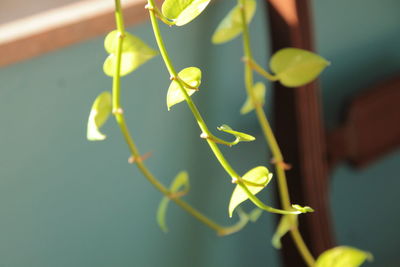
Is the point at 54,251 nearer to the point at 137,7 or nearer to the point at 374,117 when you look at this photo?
the point at 137,7

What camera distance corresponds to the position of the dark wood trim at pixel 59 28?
49cm

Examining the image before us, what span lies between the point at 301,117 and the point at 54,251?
0.27 m

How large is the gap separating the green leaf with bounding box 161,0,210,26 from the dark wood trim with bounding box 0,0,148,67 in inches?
8.5

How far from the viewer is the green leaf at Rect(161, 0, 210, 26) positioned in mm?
311

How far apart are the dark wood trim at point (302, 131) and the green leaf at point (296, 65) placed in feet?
0.23

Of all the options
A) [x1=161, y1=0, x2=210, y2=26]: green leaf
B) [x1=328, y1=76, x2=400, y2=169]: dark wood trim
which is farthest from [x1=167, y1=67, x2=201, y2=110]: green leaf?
[x1=328, y1=76, x2=400, y2=169]: dark wood trim

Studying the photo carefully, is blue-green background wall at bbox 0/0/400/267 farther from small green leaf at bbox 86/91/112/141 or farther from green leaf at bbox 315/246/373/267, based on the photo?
green leaf at bbox 315/246/373/267

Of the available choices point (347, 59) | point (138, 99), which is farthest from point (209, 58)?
point (347, 59)

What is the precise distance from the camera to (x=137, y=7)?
1.76 ft

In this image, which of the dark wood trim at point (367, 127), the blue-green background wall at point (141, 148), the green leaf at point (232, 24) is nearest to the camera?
the green leaf at point (232, 24)

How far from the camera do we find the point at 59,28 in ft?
1.66

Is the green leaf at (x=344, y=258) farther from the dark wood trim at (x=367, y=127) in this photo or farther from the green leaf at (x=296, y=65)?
the dark wood trim at (x=367, y=127)

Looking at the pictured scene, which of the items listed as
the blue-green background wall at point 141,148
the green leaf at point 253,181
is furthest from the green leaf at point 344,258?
the blue-green background wall at point 141,148

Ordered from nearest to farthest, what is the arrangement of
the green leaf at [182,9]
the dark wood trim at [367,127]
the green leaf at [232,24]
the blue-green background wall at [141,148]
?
the green leaf at [182,9] → the green leaf at [232,24] → the blue-green background wall at [141,148] → the dark wood trim at [367,127]
